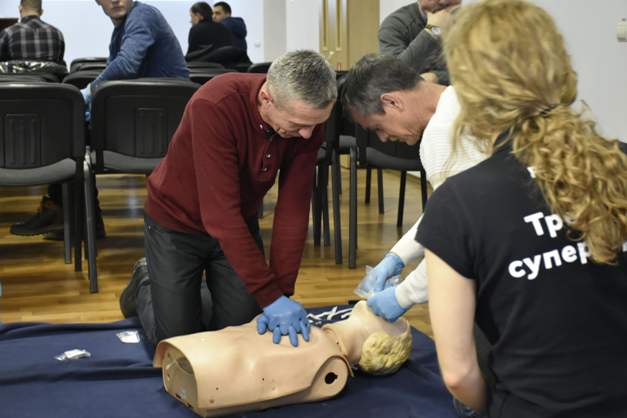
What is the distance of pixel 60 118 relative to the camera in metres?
3.49

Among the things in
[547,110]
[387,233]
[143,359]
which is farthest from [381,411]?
[387,233]

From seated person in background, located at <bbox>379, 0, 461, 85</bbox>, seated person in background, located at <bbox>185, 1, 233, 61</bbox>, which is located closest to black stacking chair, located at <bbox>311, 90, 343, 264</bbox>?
seated person in background, located at <bbox>379, 0, 461, 85</bbox>

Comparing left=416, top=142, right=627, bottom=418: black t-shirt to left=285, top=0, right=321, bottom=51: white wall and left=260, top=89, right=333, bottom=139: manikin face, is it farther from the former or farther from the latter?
left=285, top=0, right=321, bottom=51: white wall

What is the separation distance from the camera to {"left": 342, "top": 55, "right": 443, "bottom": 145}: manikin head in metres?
2.36

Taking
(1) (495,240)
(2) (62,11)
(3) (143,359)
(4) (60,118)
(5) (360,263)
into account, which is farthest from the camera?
(2) (62,11)

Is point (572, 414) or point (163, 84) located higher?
point (163, 84)

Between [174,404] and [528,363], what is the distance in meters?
1.23

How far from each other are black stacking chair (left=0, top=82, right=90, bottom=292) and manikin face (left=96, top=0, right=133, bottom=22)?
835 mm

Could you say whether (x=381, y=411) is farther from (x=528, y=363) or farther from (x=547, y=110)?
(x=547, y=110)

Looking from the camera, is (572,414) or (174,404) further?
(174,404)

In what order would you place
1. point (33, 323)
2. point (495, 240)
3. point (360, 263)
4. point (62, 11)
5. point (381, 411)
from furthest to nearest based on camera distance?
point (62, 11) < point (360, 263) < point (33, 323) < point (381, 411) < point (495, 240)

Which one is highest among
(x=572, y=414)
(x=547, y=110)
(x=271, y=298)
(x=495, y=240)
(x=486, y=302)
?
(x=547, y=110)

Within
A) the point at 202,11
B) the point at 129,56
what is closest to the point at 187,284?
the point at 129,56

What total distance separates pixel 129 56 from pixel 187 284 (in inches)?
71.1
